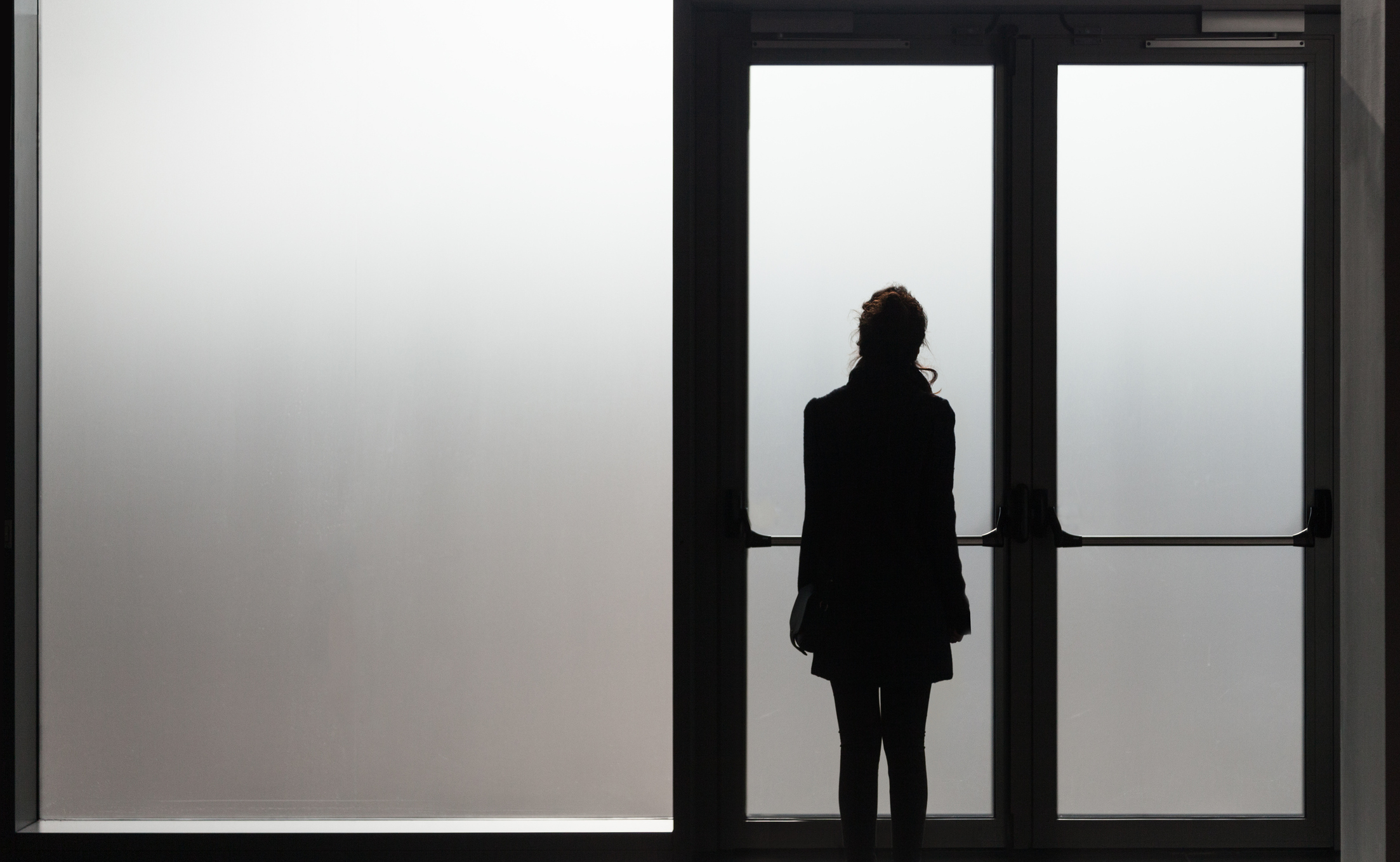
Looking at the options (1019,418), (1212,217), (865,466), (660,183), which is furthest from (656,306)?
(1212,217)

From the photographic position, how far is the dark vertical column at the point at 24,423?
2682mm

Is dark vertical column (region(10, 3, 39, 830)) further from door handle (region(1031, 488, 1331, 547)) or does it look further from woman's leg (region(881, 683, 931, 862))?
door handle (region(1031, 488, 1331, 547))

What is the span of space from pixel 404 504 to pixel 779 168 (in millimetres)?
1453

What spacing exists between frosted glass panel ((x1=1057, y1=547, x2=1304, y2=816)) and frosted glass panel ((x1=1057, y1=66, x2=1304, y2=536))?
0.46 feet

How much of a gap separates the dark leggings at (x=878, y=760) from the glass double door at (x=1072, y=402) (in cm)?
43

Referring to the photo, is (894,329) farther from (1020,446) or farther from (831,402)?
(1020,446)

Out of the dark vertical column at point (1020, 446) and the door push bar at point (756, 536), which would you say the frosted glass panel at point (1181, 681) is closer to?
the dark vertical column at point (1020, 446)

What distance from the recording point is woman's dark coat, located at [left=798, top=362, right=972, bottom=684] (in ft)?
7.25

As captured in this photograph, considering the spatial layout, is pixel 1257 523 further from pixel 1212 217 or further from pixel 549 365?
pixel 549 365

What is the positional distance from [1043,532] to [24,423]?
9.64 feet

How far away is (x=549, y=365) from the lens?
270cm

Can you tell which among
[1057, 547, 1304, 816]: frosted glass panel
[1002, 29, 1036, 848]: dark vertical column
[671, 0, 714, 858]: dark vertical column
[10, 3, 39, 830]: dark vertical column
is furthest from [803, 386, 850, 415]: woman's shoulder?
[10, 3, 39, 830]: dark vertical column

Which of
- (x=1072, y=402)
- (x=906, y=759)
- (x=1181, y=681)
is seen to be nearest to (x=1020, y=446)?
(x=1072, y=402)

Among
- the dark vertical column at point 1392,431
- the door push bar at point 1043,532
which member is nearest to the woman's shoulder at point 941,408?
the door push bar at point 1043,532
